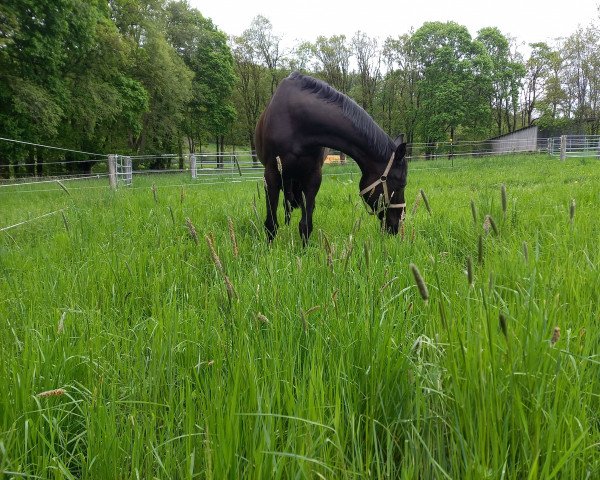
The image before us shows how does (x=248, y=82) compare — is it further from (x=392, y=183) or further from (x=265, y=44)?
(x=392, y=183)

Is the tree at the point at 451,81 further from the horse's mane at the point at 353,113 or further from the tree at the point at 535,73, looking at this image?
the horse's mane at the point at 353,113

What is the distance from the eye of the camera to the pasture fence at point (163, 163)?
55.1ft

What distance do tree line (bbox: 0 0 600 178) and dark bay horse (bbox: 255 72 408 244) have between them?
1531 centimetres

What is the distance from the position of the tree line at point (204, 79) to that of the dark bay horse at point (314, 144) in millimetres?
15308

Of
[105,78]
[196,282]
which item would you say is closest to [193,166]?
[105,78]

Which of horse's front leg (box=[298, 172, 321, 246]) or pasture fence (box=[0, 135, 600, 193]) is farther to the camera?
pasture fence (box=[0, 135, 600, 193])

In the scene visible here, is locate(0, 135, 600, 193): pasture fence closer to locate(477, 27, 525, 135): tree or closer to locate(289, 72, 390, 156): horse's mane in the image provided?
locate(289, 72, 390, 156): horse's mane

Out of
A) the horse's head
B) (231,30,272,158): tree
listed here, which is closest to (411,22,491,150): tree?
(231,30,272,158): tree

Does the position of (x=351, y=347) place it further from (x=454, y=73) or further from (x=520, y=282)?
(x=454, y=73)

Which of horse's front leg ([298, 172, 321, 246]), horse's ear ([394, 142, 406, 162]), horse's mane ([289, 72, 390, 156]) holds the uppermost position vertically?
horse's mane ([289, 72, 390, 156])

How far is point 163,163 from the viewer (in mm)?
38406

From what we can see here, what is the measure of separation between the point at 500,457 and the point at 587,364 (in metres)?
0.64

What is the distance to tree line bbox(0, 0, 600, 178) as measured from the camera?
864 inches

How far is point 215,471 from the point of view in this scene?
925mm
